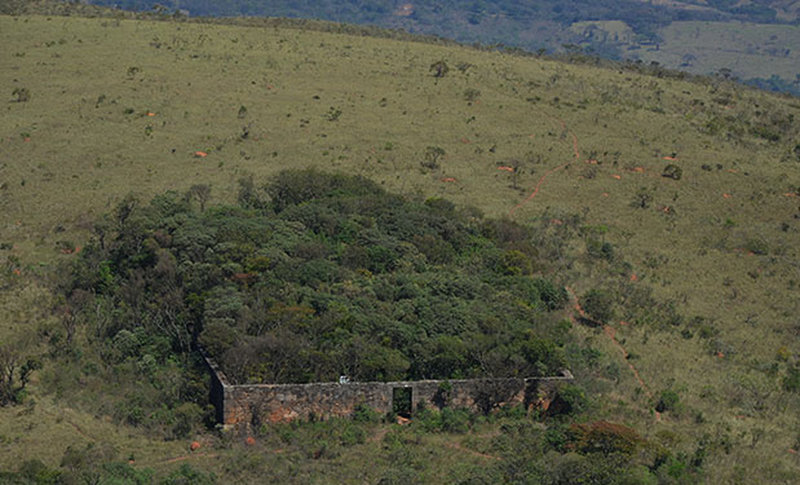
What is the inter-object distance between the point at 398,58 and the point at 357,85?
11.5 metres

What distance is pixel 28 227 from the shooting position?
153ft

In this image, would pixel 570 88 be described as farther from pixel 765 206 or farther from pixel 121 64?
pixel 121 64

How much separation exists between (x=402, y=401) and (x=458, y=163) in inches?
1237

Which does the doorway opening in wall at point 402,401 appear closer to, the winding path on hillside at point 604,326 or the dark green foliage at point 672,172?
the winding path on hillside at point 604,326

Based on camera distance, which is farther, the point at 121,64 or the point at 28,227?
the point at 121,64

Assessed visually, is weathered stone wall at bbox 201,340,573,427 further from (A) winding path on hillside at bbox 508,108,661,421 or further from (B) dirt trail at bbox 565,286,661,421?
(A) winding path on hillside at bbox 508,108,661,421

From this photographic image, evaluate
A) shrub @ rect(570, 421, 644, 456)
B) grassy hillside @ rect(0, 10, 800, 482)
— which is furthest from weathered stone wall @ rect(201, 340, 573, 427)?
shrub @ rect(570, 421, 644, 456)

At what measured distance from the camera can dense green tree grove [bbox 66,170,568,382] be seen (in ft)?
99.0

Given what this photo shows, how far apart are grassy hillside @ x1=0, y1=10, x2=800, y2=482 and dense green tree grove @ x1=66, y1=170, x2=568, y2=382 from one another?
2662 mm

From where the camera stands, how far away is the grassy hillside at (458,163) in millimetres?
30953

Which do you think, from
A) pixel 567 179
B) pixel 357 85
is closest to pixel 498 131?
pixel 567 179

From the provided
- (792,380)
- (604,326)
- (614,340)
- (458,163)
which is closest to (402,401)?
(614,340)

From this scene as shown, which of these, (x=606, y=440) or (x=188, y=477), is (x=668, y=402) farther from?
(x=188, y=477)

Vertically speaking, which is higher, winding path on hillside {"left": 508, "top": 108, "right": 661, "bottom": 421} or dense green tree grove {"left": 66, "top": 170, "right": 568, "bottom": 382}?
dense green tree grove {"left": 66, "top": 170, "right": 568, "bottom": 382}
